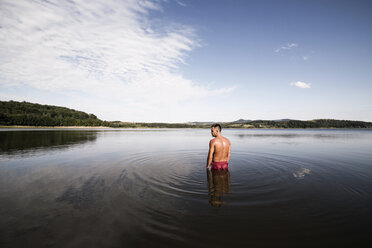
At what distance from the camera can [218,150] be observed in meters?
9.31

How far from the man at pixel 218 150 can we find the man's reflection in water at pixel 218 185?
16.2 inches

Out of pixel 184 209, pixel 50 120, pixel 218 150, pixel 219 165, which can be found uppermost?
pixel 50 120

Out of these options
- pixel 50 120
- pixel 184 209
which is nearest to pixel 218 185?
pixel 184 209

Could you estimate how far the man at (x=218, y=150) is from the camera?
9.12 m

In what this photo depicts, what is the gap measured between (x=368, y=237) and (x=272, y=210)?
2.16m

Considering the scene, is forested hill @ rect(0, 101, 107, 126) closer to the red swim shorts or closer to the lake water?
the lake water

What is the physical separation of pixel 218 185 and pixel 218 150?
2.08 m

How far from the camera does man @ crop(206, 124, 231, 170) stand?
912 centimetres

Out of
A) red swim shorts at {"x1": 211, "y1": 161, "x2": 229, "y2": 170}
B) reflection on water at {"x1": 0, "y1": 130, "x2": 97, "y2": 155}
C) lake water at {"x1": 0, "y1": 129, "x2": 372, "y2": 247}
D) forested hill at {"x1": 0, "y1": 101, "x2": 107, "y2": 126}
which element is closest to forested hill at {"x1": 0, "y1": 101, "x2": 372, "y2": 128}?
forested hill at {"x1": 0, "y1": 101, "x2": 107, "y2": 126}

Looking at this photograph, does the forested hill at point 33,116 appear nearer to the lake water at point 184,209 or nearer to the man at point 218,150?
the lake water at point 184,209

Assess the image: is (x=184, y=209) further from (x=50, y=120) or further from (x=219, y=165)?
(x=50, y=120)

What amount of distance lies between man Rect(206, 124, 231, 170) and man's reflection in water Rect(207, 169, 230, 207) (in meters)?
0.41

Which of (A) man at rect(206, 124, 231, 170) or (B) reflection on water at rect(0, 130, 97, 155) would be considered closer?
(A) man at rect(206, 124, 231, 170)

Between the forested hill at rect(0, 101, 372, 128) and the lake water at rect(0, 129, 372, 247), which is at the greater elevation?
the forested hill at rect(0, 101, 372, 128)
